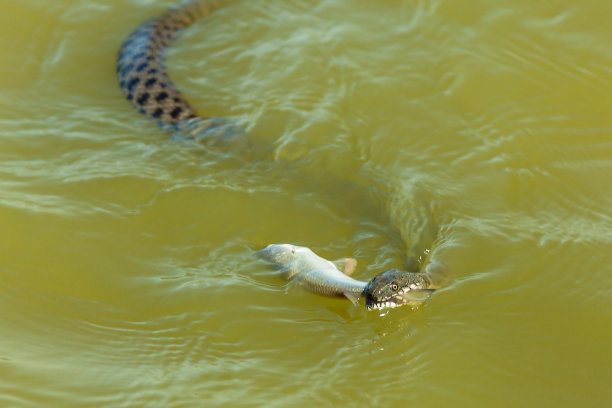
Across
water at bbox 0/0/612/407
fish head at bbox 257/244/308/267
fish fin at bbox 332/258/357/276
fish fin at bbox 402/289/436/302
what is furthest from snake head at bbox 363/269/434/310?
fish head at bbox 257/244/308/267

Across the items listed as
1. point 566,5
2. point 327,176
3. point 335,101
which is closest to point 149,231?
point 327,176

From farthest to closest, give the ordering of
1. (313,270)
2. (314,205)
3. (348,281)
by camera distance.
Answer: (314,205) < (313,270) < (348,281)

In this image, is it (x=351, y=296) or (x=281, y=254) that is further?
(x=281, y=254)

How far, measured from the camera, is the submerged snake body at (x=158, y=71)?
6.98m

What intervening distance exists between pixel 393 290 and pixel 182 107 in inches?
143

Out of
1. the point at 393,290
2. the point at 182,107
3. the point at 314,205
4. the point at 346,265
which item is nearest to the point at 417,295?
the point at 393,290

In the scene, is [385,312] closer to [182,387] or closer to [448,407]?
[448,407]

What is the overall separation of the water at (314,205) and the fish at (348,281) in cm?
13

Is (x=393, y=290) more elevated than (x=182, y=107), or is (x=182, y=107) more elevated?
(x=182, y=107)

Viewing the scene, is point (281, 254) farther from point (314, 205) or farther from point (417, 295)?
point (417, 295)

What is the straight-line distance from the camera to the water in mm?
4121

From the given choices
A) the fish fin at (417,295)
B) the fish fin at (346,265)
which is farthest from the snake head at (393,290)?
the fish fin at (346,265)

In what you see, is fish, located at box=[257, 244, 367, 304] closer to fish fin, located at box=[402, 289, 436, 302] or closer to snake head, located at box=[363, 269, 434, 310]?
snake head, located at box=[363, 269, 434, 310]

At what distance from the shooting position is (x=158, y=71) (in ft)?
25.6
